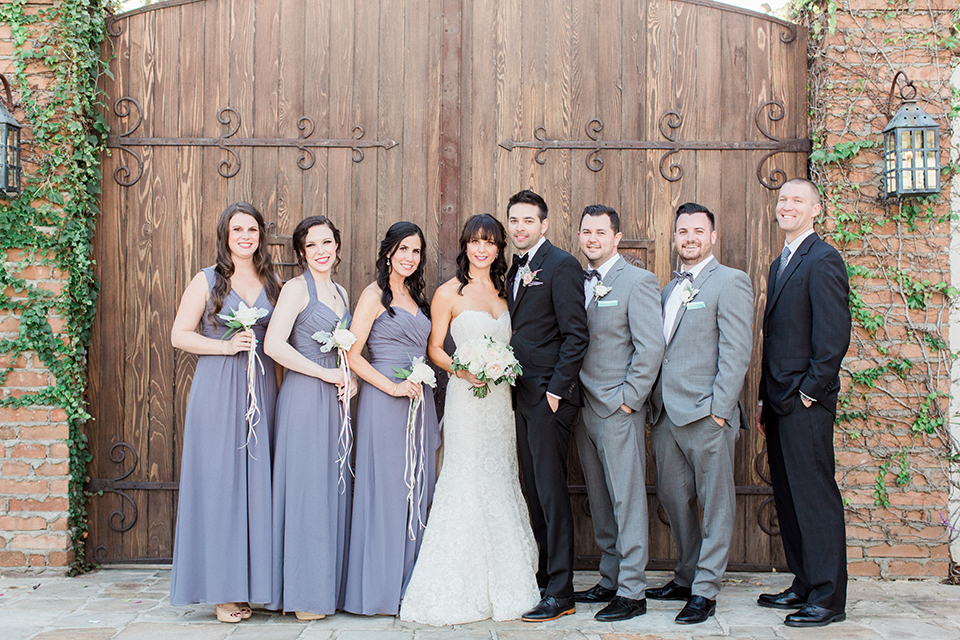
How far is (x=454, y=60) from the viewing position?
4176 mm

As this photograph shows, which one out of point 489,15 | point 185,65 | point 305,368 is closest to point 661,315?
point 305,368

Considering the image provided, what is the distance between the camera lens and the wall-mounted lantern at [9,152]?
3.70 meters

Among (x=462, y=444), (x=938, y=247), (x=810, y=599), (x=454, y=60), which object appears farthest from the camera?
(x=454, y=60)

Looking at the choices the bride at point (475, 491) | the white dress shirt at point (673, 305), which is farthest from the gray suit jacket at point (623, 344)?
the bride at point (475, 491)

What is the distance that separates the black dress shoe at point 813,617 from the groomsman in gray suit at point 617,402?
2.20ft

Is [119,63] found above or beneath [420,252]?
above

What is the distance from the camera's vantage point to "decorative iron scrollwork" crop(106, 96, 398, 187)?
13.6ft

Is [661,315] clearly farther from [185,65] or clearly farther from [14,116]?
[14,116]

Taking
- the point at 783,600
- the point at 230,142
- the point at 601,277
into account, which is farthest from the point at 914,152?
the point at 230,142

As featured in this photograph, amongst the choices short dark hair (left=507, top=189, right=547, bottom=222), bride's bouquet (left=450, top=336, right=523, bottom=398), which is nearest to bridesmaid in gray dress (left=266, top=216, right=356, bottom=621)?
bride's bouquet (left=450, top=336, right=523, bottom=398)

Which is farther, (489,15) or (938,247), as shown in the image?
(489,15)

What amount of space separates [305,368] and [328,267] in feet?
1.77

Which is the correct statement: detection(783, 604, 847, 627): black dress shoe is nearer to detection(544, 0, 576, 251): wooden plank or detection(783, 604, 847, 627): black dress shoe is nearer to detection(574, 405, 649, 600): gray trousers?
detection(574, 405, 649, 600): gray trousers

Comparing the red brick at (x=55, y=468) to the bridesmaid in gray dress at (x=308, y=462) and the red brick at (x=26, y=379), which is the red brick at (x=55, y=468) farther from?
the bridesmaid in gray dress at (x=308, y=462)
